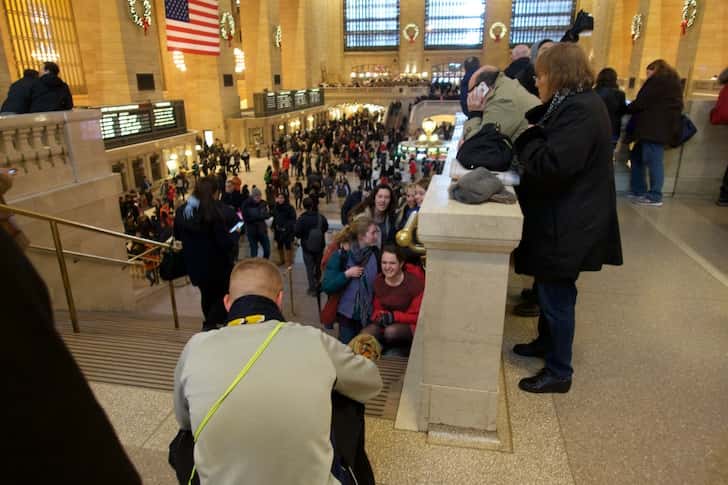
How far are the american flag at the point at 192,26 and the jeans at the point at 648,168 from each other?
17.2 meters

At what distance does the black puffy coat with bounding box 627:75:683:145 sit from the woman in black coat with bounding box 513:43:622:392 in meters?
4.49

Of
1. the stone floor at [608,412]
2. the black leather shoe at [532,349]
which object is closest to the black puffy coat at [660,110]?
the stone floor at [608,412]

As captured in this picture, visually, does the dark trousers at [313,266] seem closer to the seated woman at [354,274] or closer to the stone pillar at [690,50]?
the seated woman at [354,274]

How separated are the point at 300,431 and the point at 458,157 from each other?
1868 mm

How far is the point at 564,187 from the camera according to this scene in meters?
2.46

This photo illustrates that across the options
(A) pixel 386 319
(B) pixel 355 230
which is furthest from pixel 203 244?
(A) pixel 386 319

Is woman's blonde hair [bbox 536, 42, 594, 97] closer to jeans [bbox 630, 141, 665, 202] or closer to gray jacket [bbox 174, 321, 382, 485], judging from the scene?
gray jacket [bbox 174, 321, 382, 485]

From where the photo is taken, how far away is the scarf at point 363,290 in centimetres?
403

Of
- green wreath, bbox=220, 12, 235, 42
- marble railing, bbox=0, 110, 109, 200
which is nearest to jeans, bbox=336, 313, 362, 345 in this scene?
marble railing, bbox=0, 110, 109, 200

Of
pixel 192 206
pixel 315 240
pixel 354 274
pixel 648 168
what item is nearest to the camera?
pixel 354 274

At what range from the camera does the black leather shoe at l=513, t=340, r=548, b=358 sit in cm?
308

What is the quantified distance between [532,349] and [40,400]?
2983 millimetres

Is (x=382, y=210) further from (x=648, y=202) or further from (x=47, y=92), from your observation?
(x=47, y=92)

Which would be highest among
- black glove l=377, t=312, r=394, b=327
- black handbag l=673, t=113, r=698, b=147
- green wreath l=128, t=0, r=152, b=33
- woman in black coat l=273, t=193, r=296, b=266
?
green wreath l=128, t=0, r=152, b=33
